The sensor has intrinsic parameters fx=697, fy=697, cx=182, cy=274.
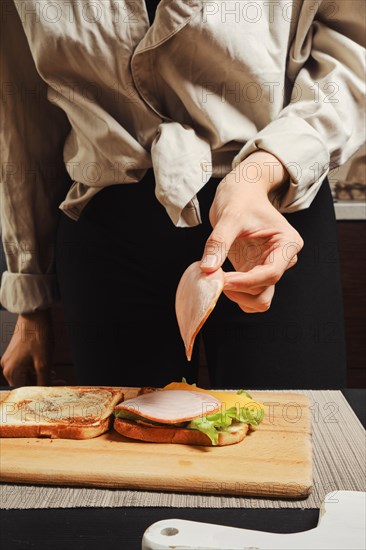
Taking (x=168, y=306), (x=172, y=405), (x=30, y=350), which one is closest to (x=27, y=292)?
(x=30, y=350)

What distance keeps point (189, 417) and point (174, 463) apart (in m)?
0.08

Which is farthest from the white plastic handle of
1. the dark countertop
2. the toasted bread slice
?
the toasted bread slice

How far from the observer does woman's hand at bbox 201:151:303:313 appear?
2.62 ft

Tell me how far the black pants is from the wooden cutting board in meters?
0.13

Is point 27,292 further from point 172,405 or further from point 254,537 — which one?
point 254,537

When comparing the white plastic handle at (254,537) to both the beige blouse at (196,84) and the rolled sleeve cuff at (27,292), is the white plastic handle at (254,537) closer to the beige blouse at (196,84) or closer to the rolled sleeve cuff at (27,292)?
the beige blouse at (196,84)

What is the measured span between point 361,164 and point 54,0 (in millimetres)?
1503

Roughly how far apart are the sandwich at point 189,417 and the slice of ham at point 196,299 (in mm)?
145

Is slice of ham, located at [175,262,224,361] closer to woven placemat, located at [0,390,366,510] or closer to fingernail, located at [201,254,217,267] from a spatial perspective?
fingernail, located at [201,254,217,267]

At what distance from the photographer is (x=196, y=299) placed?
80 centimetres

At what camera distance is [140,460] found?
85 cm

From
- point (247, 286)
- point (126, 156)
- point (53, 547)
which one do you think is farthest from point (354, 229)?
point (53, 547)

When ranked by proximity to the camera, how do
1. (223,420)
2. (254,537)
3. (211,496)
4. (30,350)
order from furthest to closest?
(30,350) < (223,420) < (211,496) < (254,537)

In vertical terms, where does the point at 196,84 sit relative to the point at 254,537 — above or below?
above
